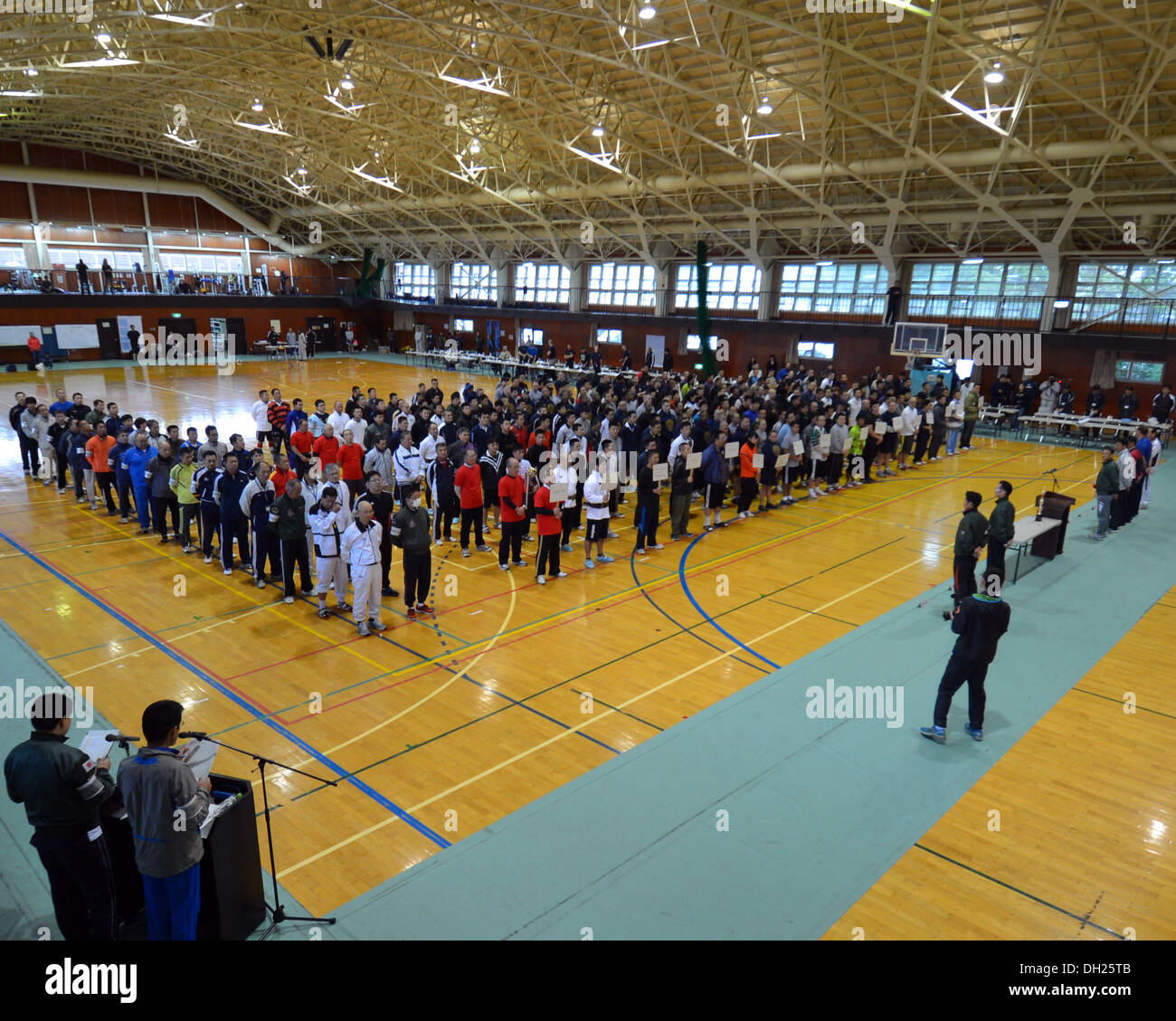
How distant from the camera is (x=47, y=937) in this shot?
484 centimetres

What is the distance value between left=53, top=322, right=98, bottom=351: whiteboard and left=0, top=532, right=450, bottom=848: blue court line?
36717 mm

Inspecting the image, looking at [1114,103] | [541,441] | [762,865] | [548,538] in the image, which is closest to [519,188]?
[1114,103]

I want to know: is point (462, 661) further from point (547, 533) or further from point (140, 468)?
point (140, 468)

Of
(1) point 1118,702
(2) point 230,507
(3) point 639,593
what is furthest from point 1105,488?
(2) point 230,507

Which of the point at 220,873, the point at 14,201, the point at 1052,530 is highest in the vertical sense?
the point at 14,201

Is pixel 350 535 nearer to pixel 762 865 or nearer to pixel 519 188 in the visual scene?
pixel 762 865

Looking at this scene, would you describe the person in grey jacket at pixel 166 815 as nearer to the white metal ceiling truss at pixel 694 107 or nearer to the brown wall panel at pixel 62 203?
the white metal ceiling truss at pixel 694 107

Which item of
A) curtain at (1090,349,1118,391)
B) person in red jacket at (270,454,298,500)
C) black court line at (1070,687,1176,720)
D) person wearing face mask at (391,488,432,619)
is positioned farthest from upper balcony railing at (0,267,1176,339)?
person in red jacket at (270,454,298,500)

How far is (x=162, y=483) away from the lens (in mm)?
13070

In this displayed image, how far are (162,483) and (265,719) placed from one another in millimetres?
7188

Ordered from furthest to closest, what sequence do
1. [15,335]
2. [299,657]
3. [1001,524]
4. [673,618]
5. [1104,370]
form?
[15,335], [1104,370], [673,618], [1001,524], [299,657]

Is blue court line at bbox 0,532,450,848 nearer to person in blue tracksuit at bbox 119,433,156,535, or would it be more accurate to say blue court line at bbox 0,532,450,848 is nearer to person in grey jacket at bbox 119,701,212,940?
person in blue tracksuit at bbox 119,433,156,535

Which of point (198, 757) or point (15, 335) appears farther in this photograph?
point (15, 335)

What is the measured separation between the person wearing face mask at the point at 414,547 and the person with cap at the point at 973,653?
640 centimetres
